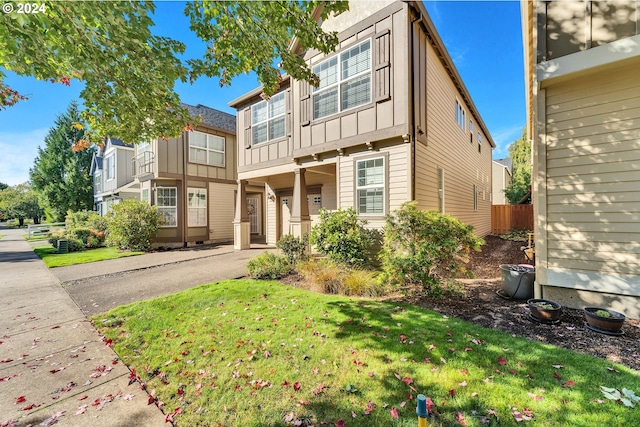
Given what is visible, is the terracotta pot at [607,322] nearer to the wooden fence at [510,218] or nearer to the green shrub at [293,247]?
the green shrub at [293,247]

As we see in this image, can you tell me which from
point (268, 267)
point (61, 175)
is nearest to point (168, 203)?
point (268, 267)

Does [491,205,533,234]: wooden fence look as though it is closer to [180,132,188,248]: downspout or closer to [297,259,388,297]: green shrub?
[297,259,388,297]: green shrub

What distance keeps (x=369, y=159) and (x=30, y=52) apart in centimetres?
664

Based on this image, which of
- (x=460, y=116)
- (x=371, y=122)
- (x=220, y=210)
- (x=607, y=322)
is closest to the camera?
(x=607, y=322)

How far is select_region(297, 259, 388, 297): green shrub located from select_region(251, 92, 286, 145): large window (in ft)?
20.1

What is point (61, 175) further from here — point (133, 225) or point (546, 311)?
point (546, 311)

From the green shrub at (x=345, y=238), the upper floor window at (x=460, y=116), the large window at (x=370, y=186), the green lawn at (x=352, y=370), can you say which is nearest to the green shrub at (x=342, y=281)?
the green shrub at (x=345, y=238)

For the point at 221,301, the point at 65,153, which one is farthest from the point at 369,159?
the point at 65,153

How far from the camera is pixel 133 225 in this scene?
1207 centimetres

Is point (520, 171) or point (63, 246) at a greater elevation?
point (520, 171)

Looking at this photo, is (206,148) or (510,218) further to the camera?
(510,218)

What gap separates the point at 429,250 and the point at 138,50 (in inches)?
232

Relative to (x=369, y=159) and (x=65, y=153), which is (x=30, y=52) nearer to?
(x=369, y=159)

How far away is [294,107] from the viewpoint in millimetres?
9305
